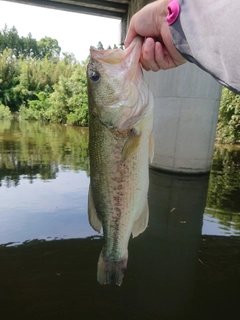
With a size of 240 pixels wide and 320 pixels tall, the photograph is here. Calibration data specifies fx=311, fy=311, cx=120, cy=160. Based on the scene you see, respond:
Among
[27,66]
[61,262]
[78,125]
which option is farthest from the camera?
[27,66]

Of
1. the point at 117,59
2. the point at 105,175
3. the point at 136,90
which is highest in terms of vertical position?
the point at 117,59

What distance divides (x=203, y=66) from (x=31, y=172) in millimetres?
8042

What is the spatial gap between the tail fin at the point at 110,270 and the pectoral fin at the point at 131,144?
2.35 feet

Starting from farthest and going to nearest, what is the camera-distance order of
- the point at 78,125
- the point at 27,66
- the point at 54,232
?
the point at 27,66
the point at 78,125
the point at 54,232


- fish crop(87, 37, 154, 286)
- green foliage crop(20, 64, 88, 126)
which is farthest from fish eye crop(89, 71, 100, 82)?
green foliage crop(20, 64, 88, 126)

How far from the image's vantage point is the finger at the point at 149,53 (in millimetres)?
1908

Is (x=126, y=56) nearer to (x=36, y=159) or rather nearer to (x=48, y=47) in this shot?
(x=36, y=159)

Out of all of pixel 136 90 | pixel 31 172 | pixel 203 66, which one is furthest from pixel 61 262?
pixel 31 172

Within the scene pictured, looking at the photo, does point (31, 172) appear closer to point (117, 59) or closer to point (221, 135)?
point (117, 59)

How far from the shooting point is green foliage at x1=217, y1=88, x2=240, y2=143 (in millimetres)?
15719

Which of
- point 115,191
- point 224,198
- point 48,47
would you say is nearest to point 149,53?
point 115,191

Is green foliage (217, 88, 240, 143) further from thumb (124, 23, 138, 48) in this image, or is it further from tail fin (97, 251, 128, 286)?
tail fin (97, 251, 128, 286)

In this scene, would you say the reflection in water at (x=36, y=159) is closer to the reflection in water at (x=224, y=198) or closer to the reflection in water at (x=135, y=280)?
the reflection in water at (x=135, y=280)

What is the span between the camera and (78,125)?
1035 inches
